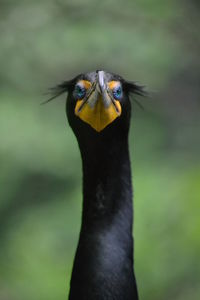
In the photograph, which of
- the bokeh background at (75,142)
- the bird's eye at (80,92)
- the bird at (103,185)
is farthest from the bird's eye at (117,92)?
the bokeh background at (75,142)

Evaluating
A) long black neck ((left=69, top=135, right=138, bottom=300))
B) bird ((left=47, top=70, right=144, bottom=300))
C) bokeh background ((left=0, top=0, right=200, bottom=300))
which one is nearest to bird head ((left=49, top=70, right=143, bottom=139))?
bird ((left=47, top=70, right=144, bottom=300))

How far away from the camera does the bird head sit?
4047 millimetres

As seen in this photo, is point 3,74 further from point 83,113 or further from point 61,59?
point 83,113

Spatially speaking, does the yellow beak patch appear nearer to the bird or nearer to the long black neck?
the bird

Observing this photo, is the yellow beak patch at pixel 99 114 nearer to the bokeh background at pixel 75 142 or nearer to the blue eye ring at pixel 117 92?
the blue eye ring at pixel 117 92

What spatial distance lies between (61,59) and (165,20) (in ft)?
3.51

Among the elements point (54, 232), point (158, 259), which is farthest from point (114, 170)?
point (54, 232)

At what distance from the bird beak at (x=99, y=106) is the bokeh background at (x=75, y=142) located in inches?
113

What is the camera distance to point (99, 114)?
4.05m

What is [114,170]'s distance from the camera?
4.29 m

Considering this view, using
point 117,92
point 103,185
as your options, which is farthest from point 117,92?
point 103,185

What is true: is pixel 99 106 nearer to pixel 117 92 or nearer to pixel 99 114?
pixel 99 114

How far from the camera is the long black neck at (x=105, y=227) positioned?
4.20 m

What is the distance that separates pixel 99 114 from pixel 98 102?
0.17 ft
